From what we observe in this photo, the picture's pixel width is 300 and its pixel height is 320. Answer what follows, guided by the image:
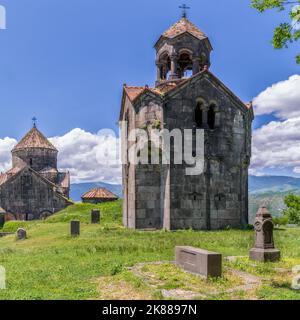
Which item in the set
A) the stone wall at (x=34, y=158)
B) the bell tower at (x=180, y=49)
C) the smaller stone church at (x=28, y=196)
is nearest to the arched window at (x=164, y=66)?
the bell tower at (x=180, y=49)

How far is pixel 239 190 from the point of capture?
74.7 ft

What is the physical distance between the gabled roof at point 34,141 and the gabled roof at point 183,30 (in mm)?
27558

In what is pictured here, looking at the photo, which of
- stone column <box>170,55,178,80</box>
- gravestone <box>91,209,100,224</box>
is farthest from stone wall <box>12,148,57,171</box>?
stone column <box>170,55,178,80</box>

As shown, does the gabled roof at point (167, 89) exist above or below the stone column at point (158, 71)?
below

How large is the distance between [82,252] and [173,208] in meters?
7.72

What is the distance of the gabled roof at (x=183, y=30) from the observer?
23484 millimetres

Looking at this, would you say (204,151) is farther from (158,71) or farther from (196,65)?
(158,71)

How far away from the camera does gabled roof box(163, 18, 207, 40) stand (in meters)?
23.5

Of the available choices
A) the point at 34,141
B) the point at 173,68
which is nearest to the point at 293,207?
the point at 173,68

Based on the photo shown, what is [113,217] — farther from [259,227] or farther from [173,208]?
[259,227]

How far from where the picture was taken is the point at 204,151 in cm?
2147

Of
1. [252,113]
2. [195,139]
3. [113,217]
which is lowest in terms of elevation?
[113,217]

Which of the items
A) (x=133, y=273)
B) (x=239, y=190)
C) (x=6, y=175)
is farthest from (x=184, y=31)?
(x=6, y=175)

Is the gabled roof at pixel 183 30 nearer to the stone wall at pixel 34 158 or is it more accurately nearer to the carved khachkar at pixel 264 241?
the carved khachkar at pixel 264 241
